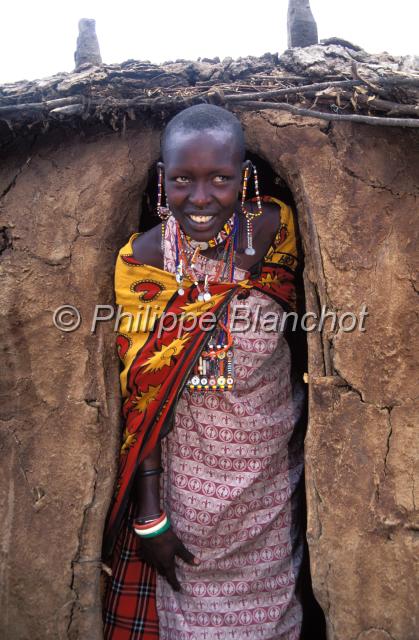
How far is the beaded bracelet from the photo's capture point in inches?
93.4

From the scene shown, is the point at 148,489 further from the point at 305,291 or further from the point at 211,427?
the point at 305,291

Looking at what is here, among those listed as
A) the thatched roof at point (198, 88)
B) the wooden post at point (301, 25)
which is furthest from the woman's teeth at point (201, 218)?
the wooden post at point (301, 25)

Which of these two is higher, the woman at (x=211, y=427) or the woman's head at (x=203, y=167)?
the woman's head at (x=203, y=167)

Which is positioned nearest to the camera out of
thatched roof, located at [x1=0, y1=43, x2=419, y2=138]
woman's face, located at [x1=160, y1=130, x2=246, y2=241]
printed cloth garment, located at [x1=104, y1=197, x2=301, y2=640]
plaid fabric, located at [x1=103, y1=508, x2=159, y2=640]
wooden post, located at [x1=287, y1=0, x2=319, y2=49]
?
woman's face, located at [x1=160, y1=130, x2=246, y2=241]

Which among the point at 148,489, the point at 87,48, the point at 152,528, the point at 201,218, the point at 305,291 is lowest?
the point at 152,528

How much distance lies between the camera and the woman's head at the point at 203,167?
6.77ft

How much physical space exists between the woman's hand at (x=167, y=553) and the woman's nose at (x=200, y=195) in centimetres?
130

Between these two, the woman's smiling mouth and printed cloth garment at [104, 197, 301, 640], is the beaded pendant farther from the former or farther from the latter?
the woman's smiling mouth

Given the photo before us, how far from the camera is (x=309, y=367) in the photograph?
2240mm

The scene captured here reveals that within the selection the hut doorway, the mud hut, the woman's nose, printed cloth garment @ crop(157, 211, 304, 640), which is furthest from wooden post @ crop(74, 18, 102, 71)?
the woman's nose

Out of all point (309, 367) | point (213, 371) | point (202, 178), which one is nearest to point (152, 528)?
point (213, 371)

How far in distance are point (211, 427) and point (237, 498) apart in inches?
12.1

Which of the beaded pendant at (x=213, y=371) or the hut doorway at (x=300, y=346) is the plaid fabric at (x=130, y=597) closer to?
the hut doorway at (x=300, y=346)

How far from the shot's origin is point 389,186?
7.23 feet
